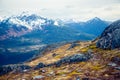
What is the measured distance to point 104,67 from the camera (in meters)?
175

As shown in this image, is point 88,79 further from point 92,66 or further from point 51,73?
point 51,73

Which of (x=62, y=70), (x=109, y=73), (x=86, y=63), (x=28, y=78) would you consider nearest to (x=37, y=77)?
(x=28, y=78)

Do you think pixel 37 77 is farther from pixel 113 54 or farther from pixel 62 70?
pixel 113 54

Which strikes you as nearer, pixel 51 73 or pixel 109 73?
pixel 109 73

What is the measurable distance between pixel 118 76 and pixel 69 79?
103 ft

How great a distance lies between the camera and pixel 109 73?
162 metres

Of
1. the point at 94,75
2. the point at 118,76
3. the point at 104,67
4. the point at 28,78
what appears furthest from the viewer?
the point at 28,78

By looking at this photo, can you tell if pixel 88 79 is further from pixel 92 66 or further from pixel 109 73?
pixel 92 66

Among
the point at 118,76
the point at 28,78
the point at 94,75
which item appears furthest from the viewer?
the point at 28,78

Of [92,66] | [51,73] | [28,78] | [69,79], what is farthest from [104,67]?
[28,78]

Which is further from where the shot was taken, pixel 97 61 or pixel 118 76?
pixel 97 61

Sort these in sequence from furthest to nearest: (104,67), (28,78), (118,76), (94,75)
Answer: (28,78) → (104,67) → (94,75) → (118,76)

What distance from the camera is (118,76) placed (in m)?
152

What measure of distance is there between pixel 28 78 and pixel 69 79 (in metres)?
36.0
